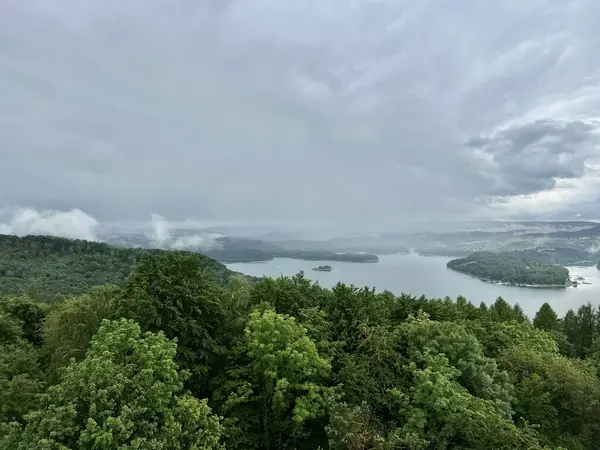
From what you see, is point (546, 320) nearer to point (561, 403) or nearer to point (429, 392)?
point (561, 403)

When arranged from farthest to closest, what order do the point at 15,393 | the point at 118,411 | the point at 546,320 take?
the point at 546,320 < the point at 15,393 < the point at 118,411

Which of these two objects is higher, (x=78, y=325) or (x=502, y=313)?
(x=78, y=325)

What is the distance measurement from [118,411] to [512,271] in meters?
149

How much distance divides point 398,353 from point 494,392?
4.67 meters

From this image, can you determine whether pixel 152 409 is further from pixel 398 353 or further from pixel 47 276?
pixel 47 276

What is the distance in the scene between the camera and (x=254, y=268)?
161 metres

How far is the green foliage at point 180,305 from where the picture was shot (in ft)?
55.8

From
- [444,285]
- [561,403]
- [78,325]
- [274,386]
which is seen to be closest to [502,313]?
[561,403]

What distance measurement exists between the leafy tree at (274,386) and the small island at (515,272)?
13481 centimetres

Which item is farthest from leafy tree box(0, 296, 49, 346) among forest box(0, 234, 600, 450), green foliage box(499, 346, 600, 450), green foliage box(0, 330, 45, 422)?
green foliage box(499, 346, 600, 450)

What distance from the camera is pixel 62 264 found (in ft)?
416

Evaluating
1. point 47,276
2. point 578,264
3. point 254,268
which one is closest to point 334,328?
point 47,276

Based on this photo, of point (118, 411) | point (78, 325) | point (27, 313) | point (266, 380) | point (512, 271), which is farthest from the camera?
point (512, 271)

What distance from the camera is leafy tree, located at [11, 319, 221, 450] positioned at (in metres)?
10.5
